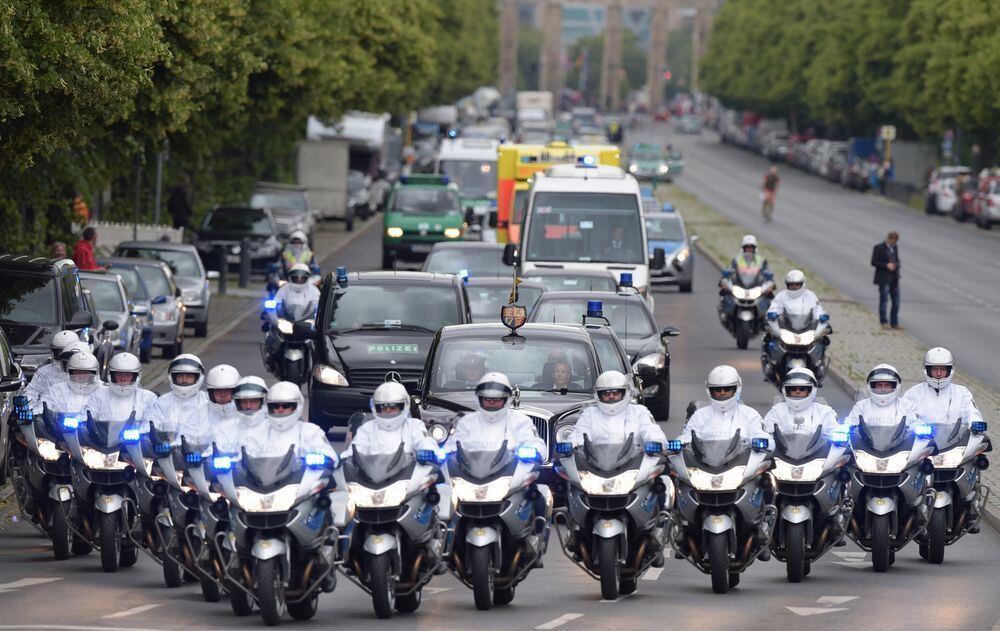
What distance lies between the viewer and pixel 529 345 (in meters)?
18.6

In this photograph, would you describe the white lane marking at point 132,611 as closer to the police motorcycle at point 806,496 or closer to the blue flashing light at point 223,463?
the blue flashing light at point 223,463

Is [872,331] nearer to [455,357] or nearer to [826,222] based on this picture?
[455,357]

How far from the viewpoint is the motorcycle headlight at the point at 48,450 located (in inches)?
627

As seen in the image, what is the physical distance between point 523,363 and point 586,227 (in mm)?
14011

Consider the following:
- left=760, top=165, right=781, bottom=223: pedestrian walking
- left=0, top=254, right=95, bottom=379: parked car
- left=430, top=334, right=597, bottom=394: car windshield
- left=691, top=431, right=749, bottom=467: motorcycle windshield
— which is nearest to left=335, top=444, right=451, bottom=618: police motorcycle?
left=691, top=431, right=749, bottom=467: motorcycle windshield

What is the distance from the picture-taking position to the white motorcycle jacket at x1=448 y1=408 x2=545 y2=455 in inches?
568

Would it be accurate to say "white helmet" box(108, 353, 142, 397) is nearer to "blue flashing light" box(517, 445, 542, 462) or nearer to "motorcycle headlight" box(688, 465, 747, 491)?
"blue flashing light" box(517, 445, 542, 462)

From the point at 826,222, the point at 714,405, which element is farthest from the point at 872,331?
the point at 826,222

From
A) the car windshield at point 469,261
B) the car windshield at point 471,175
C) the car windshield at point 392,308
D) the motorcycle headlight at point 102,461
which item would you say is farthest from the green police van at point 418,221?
the motorcycle headlight at point 102,461

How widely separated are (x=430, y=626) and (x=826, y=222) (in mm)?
59571

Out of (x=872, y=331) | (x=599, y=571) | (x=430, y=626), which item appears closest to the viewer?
(x=430, y=626)

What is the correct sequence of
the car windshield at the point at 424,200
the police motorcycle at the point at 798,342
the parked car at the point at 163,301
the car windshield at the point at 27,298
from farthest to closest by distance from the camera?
the car windshield at the point at 424,200, the parked car at the point at 163,301, the police motorcycle at the point at 798,342, the car windshield at the point at 27,298

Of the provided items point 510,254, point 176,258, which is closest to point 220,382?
point 510,254

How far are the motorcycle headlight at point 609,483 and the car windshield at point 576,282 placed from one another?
14225 mm
